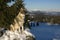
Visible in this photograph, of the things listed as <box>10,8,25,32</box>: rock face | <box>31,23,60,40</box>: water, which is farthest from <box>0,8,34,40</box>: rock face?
<box>31,23,60,40</box>: water

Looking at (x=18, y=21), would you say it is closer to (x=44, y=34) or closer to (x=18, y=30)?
(x=18, y=30)

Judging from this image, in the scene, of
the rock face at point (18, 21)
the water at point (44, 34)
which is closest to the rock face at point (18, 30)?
the rock face at point (18, 21)

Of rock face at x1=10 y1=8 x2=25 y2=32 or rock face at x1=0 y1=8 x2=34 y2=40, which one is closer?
rock face at x1=0 y1=8 x2=34 y2=40

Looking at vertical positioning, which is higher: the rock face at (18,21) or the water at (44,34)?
the rock face at (18,21)

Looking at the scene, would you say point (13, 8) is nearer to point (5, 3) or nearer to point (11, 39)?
point (5, 3)

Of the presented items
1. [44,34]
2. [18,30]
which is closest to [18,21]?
[18,30]

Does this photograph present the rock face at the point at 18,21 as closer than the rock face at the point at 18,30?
No

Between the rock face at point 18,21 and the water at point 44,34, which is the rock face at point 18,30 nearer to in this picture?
the rock face at point 18,21

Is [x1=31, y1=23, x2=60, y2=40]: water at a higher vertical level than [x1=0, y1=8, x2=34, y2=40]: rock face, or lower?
lower

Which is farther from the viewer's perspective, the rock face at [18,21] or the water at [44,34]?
the water at [44,34]

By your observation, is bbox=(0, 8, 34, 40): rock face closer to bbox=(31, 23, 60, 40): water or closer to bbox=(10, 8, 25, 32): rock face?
bbox=(10, 8, 25, 32): rock face

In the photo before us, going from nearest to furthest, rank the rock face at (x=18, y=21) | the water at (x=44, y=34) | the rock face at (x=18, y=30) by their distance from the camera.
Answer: the rock face at (x=18, y=30), the rock face at (x=18, y=21), the water at (x=44, y=34)

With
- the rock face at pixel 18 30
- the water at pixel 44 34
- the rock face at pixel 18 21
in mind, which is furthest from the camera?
A: the water at pixel 44 34

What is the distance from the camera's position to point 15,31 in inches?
303
